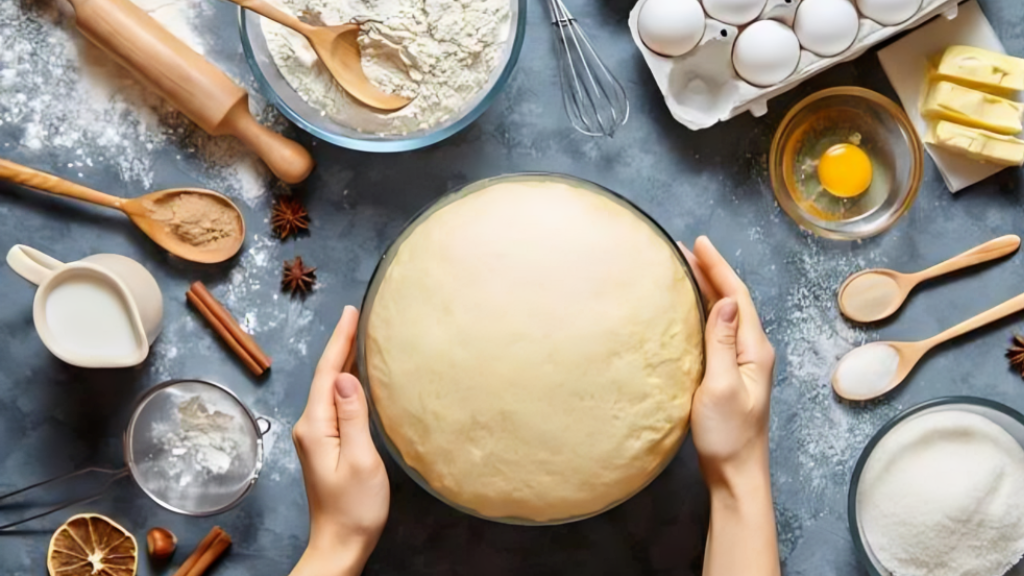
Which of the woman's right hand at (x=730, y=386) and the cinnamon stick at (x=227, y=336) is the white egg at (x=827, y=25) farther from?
the cinnamon stick at (x=227, y=336)

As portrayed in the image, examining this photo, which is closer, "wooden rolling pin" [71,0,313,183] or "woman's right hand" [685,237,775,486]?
"woman's right hand" [685,237,775,486]

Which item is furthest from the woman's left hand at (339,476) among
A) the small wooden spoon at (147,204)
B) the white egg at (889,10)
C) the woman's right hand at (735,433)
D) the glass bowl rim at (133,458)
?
the white egg at (889,10)

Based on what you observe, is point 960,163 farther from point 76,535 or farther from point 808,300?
point 76,535

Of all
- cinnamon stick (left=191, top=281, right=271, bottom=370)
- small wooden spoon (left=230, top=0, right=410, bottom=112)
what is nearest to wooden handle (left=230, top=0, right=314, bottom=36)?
small wooden spoon (left=230, top=0, right=410, bottom=112)

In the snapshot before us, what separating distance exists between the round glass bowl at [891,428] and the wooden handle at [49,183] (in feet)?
3.71

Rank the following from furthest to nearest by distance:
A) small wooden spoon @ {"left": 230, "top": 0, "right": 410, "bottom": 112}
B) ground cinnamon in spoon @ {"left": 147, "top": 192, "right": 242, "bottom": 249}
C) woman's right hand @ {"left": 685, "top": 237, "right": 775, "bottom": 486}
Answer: ground cinnamon in spoon @ {"left": 147, "top": 192, "right": 242, "bottom": 249} < small wooden spoon @ {"left": 230, "top": 0, "right": 410, "bottom": 112} < woman's right hand @ {"left": 685, "top": 237, "right": 775, "bottom": 486}

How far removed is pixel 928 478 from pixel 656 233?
→ 21.3 inches

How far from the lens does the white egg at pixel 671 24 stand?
1.34 metres

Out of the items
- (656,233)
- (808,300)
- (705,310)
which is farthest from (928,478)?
(656,233)

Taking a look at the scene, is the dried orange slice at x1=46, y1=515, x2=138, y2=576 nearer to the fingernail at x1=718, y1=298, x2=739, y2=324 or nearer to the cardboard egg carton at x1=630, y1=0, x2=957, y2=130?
the fingernail at x1=718, y1=298, x2=739, y2=324

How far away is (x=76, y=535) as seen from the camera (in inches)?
55.5

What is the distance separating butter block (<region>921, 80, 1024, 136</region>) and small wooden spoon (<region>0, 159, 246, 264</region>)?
1043mm

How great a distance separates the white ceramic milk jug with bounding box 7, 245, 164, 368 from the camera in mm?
1319

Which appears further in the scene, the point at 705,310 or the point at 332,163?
the point at 332,163
